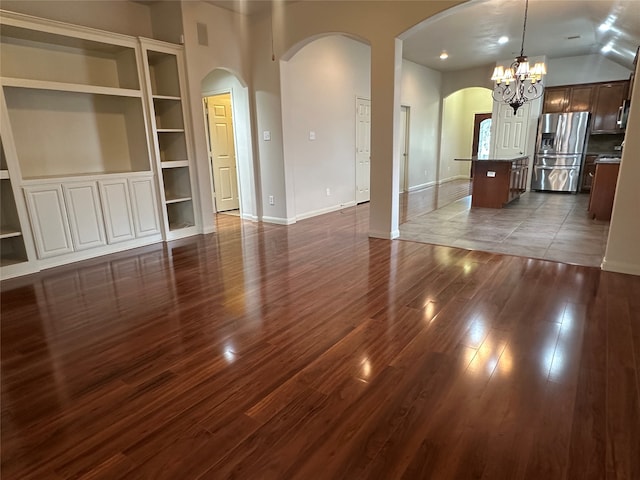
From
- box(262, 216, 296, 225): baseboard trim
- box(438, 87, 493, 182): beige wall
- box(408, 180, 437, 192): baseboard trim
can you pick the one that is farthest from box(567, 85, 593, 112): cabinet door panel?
box(262, 216, 296, 225): baseboard trim

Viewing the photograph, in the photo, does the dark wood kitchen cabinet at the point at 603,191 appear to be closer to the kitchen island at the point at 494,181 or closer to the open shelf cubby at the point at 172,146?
the kitchen island at the point at 494,181

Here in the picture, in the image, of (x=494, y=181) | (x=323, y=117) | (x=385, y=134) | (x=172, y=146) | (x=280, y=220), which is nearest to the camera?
(x=385, y=134)

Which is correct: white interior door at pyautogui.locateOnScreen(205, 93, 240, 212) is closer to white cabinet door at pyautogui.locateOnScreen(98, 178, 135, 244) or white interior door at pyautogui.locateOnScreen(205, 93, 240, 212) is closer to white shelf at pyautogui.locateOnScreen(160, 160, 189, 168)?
white shelf at pyautogui.locateOnScreen(160, 160, 189, 168)

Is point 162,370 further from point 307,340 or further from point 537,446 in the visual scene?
point 537,446

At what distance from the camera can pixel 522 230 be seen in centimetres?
518

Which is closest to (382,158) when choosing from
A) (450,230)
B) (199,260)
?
(450,230)

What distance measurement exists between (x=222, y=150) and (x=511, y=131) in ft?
22.4

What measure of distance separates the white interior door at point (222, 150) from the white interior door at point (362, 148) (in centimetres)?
247

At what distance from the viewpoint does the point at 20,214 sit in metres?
3.76

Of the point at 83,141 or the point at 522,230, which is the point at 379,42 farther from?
the point at 83,141

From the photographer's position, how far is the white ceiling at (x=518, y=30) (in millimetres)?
5000

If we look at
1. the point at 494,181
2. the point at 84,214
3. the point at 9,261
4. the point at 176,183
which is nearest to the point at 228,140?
the point at 176,183

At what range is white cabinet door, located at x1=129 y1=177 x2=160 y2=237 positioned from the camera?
4711mm

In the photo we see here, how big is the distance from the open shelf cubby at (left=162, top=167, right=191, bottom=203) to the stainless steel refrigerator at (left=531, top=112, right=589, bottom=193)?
7978 millimetres
